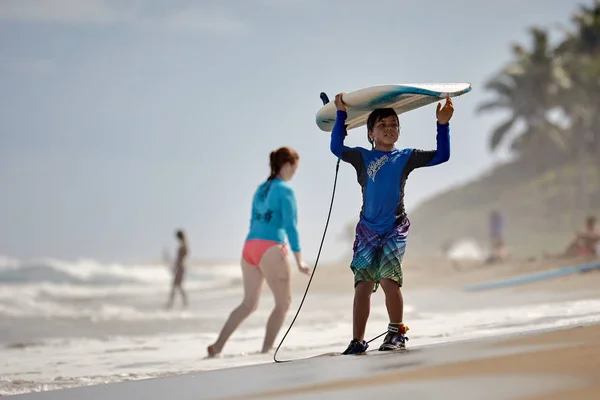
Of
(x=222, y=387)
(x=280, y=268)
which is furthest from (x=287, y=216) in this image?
(x=222, y=387)

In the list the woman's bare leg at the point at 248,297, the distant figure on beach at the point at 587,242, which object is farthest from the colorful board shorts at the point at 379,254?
the distant figure on beach at the point at 587,242

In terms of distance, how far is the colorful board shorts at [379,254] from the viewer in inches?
224

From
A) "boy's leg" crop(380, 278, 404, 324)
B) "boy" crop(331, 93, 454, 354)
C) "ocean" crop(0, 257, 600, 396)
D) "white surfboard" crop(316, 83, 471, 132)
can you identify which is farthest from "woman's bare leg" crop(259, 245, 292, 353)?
"boy's leg" crop(380, 278, 404, 324)

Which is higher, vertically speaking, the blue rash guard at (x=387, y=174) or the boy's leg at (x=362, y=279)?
the blue rash guard at (x=387, y=174)

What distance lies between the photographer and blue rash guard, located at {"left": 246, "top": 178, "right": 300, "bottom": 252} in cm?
816

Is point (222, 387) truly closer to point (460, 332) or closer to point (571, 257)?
point (460, 332)

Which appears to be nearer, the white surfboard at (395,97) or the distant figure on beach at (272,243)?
the white surfboard at (395,97)

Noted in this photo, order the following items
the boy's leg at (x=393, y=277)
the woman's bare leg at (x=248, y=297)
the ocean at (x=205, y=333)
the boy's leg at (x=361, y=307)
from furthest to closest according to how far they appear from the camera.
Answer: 1. the woman's bare leg at (x=248, y=297)
2. the ocean at (x=205, y=333)
3. the boy's leg at (x=361, y=307)
4. the boy's leg at (x=393, y=277)

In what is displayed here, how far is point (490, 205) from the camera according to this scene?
8144cm

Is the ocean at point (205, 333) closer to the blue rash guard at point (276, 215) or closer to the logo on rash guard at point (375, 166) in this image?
the blue rash guard at point (276, 215)

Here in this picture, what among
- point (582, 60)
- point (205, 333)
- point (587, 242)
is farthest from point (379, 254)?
point (582, 60)

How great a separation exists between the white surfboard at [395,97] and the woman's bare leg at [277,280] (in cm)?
211

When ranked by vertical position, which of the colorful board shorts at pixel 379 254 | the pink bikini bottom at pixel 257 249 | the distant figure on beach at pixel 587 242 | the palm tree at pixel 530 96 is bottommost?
the colorful board shorts at pixel 379 254

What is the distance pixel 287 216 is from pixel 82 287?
37735 mm
